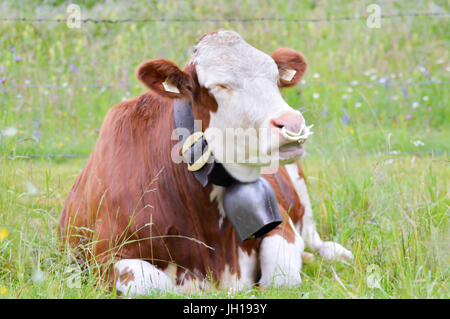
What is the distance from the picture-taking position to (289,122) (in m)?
2.91

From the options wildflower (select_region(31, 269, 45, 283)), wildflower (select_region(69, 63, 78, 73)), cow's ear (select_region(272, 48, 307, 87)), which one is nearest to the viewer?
wildflower (select_region(31, 269, 45, 283))

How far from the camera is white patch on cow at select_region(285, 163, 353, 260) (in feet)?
13.6

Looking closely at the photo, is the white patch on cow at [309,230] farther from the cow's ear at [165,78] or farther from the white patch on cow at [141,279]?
the cow's ear at [165,78]

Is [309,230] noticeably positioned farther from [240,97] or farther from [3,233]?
[3,233]

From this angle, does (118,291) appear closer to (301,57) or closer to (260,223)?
(260,223)

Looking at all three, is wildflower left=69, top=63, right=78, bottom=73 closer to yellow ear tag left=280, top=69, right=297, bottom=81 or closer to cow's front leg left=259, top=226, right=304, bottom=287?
yellow ear tag left=280, top=69, right=297, bottom=81

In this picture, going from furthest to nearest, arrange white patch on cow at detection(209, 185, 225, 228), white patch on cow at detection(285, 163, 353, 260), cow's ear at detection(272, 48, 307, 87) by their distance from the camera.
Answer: white patch on cow at detection(285, 163, 353, 260), cow's ear at detection(272, 48, 307, 87), white patch on cow at detection(209, 185, 225, 228)

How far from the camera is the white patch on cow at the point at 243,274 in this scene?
136 inches

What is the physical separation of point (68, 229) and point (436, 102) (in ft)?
17.3

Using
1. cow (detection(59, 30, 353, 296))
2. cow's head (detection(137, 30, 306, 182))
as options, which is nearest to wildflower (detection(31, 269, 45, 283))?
cow (detection(59, 30, 353, 296))

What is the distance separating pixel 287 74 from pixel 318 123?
102 centimetres

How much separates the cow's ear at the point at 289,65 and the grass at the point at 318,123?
76 cm

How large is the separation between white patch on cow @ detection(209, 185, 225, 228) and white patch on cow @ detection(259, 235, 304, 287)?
335 millimetres
